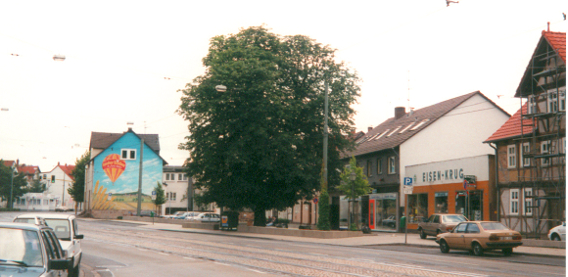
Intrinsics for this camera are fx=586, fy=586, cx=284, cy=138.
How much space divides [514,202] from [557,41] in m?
9.06

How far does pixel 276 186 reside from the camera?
134ft

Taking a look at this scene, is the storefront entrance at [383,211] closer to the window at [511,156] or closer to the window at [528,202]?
the window at [511,156]

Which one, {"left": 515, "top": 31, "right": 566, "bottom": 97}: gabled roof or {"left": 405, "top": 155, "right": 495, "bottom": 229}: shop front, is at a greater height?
{"left": 515, "top": 31, "right": 566, "bottom": 97}: gabled roof

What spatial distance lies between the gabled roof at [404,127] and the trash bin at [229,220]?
1027 centimetres

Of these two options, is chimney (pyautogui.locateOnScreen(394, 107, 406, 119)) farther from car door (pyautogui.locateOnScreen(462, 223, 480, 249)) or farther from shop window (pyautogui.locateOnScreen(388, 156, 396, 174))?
car door (pyautogui.locateOnScreen(462, 223, 480, 249))

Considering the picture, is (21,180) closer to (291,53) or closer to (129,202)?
(129,202)

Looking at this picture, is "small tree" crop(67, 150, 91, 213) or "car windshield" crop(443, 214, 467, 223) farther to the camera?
"small tree" crop(67, 150, 91, 213)

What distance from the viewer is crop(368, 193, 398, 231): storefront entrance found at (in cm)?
4509

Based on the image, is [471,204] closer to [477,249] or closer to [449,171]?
[449,171]

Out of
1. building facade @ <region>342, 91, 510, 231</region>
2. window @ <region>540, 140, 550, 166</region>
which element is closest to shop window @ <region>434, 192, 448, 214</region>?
building facade @ <region>342, 91, 510, 231</region>

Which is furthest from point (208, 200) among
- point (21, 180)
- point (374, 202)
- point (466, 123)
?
point (21, 180)

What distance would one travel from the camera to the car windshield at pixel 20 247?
636 centimetres

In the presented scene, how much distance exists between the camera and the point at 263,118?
37719mm

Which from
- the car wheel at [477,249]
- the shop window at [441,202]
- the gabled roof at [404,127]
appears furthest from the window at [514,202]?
the car wheel at [477,249]
